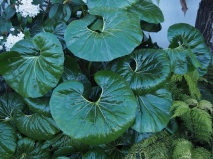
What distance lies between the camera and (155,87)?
1.26 meters

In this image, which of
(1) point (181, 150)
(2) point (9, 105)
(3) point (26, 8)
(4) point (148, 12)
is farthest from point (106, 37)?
(2) point (9, 105)

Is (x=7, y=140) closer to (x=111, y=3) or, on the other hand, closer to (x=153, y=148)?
(x=153, y=148)

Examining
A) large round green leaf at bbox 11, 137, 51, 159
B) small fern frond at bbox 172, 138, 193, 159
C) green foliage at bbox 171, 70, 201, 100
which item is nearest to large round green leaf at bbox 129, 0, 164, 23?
green foliage at bbox 171, 70, 201, 100

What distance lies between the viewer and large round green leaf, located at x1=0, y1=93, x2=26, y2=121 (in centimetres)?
156

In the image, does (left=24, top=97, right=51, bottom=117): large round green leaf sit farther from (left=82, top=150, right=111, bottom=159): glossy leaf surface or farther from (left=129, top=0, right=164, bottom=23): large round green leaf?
(left=129, top=0, right=164, bottom=23): large round green leaf

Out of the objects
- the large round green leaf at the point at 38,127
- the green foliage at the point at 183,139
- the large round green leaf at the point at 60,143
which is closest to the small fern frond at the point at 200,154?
the green foliage at the point at 183,139

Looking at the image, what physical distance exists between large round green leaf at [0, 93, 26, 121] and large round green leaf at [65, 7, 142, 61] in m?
0.60

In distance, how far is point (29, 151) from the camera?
1497 millimetres

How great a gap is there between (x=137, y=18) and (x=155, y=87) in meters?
0.42

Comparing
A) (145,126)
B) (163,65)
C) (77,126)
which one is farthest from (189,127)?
(77,126)

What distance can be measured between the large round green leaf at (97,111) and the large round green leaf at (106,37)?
0.14 metres

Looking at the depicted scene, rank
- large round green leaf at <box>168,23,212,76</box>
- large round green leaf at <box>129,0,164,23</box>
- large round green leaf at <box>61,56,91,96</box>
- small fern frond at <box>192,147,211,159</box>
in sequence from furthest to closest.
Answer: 1. large round green leaf at <box>168,23,212,76</box>
2. large round green leaf at <box>129,0,164,23</box>
3. large round green leaf at <box>61,56,91,96</box>
4. small fern frond at <box>192,147,211,159</box>

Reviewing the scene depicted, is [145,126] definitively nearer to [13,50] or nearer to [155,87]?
[155,87]

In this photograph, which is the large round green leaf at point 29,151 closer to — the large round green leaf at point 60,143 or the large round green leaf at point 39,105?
the large round green leaf at point 60,143
